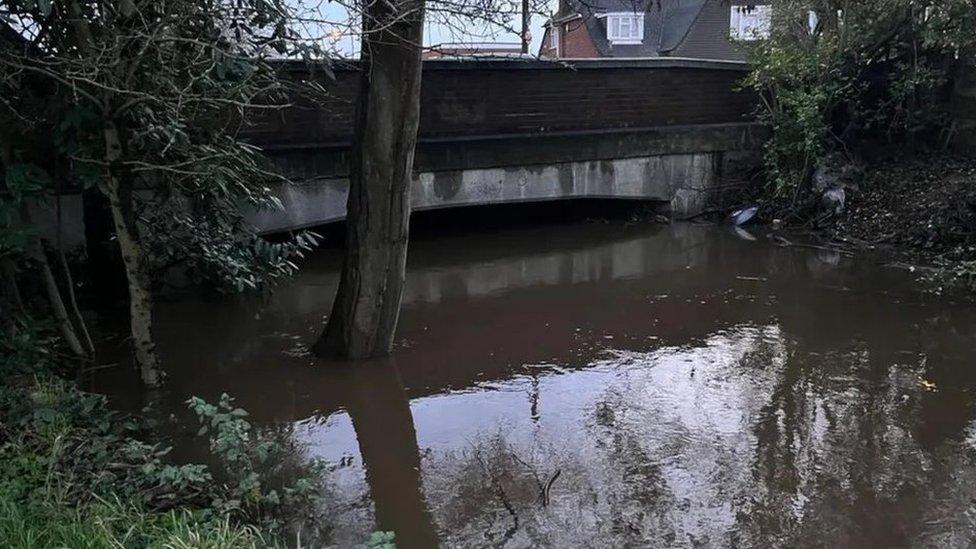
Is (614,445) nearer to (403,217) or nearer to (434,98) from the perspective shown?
(403,217)

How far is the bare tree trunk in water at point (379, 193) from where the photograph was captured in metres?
5.80

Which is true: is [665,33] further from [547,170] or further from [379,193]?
[379,193]

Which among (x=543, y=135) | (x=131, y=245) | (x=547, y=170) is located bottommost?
(x=131, y=245)

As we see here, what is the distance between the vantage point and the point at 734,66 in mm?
12977

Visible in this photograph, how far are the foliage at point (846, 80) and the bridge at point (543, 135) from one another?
2.93ft

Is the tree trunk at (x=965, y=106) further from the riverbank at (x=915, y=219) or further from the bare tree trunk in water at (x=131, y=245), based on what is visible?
the bare tree trunk in water at (x=131, y=245)

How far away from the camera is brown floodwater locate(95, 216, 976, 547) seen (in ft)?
13.4

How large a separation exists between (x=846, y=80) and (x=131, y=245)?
33.1 ft

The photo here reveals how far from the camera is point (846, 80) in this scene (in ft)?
38.2

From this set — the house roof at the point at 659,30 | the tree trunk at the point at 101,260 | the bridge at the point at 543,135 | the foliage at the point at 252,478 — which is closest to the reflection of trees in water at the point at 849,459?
the foliage at the point at 252,478

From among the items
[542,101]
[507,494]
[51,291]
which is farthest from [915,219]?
[51,291]

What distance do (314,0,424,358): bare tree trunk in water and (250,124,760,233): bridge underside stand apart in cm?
326

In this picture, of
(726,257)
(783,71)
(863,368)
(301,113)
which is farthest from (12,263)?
(783,71)

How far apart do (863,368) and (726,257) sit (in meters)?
4.24
